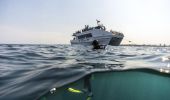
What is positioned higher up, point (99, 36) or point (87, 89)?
point (99, 36)

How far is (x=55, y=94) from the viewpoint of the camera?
20.6 ft

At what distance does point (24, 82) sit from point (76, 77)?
214cm

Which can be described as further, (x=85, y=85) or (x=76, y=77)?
(x=85, y=85)

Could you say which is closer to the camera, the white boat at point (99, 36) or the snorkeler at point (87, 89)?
the snorkeler at point (87, 89)

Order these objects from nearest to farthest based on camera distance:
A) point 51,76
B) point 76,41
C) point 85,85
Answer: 1. point 51,76
2. point 85,85
3. point 76,41

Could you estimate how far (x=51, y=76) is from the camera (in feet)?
23.6

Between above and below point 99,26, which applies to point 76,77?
below

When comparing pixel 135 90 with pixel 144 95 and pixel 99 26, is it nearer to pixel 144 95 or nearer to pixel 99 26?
pixel 144 95

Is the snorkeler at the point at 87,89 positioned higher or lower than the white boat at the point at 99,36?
lower

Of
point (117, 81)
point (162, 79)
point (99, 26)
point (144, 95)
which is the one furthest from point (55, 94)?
point (99, 26)

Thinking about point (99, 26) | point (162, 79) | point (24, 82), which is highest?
point (99, 26)

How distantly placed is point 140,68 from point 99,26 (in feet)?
225

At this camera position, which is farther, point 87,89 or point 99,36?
point 99,36

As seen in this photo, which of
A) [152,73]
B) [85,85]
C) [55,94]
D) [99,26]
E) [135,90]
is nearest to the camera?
[55,94]
